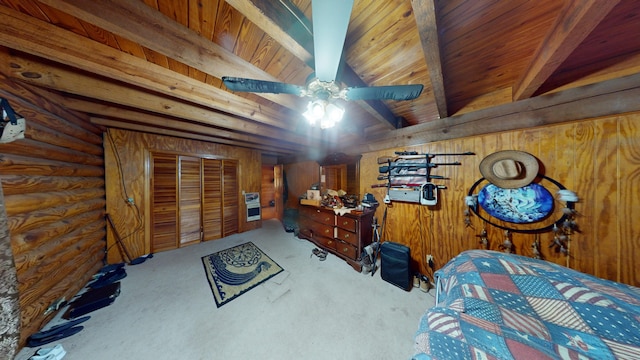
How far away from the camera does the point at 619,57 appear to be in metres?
1.28

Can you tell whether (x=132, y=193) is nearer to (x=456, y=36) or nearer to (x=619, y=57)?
(x=456, y=36)

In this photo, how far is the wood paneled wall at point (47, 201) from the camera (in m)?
Result: 1.39

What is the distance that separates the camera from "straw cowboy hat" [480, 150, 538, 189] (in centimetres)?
165

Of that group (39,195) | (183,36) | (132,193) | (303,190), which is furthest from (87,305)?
(303,190)

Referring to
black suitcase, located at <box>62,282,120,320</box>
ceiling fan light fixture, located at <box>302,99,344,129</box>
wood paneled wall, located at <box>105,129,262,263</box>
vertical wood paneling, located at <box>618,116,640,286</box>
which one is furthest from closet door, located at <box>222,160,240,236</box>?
vertical wood paneling, located at <box>618,116,640,286</box>

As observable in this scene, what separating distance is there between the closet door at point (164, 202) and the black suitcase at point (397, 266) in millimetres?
4051

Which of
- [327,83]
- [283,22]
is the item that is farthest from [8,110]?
[327,83]

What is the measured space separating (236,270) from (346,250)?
1806 millimetres

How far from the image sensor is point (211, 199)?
3.74m

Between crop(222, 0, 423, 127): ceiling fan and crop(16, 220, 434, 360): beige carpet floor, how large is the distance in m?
2.03

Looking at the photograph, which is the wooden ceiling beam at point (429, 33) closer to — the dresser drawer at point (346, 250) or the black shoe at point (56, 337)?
the dresser drawer at point (346, 250)

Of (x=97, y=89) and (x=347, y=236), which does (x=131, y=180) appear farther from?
(x=347, y=236)

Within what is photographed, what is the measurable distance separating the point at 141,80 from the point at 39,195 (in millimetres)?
1546

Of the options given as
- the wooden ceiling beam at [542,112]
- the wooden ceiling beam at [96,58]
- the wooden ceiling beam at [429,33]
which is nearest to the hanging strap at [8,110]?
the wooden ceiling beam at [96,58]
